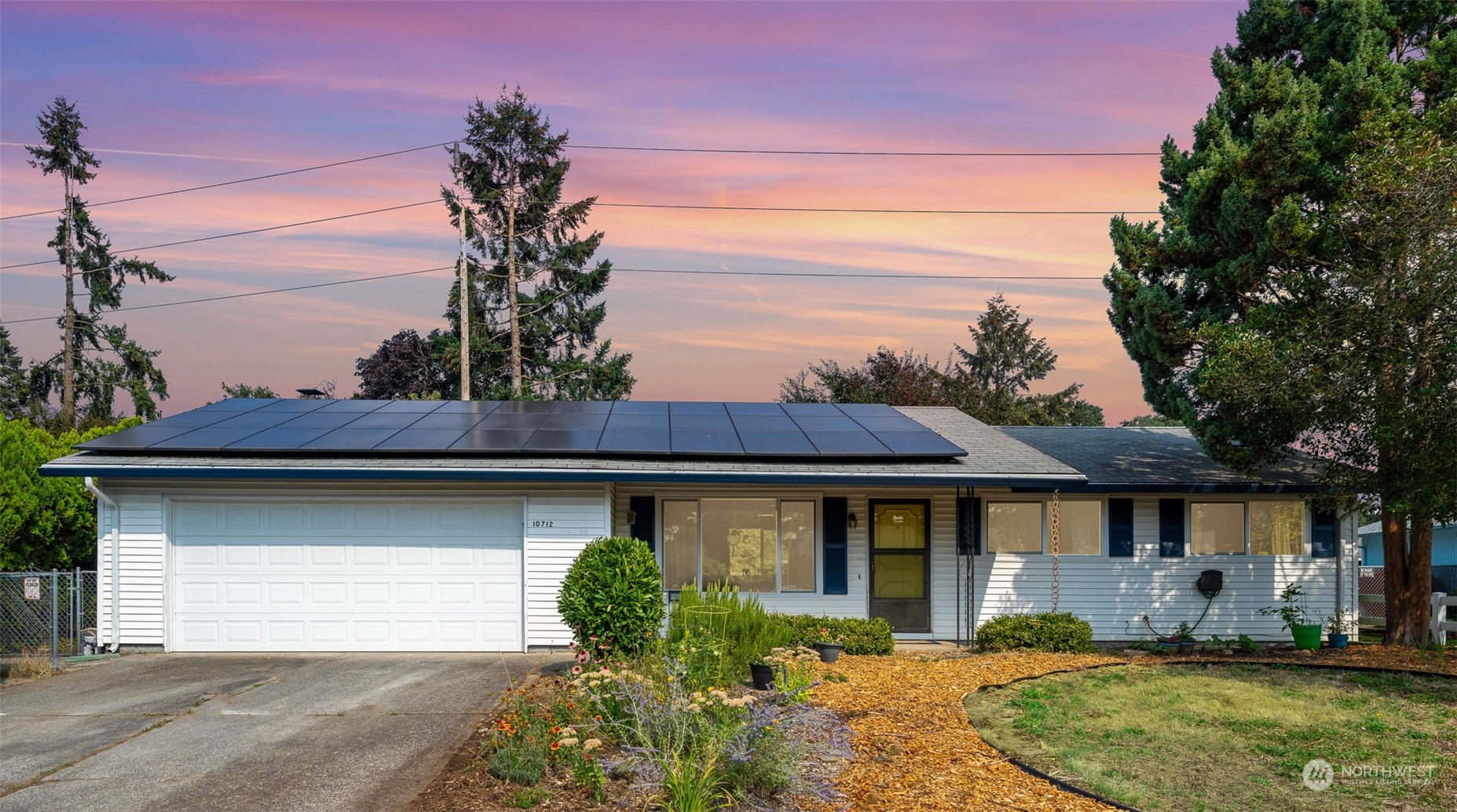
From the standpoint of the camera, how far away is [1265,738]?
891cm

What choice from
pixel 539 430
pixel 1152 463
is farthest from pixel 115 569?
pixel 1152 463

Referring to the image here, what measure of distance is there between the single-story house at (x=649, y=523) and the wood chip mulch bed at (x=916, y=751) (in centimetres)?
216

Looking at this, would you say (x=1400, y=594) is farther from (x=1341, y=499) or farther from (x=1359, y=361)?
(x=1359, y=361)

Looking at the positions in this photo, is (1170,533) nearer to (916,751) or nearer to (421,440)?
(916,751)

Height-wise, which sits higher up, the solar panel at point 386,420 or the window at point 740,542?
the solar panel at point 386,420

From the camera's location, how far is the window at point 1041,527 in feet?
50.6

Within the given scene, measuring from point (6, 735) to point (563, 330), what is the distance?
26.0 m

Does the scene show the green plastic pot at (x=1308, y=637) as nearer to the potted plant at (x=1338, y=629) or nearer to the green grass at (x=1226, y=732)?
the potted plant at (x=1338, y=629)

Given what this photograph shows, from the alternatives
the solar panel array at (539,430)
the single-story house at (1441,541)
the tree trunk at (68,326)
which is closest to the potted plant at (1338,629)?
the solar panel array at (539,430)

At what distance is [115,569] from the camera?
1348 cm

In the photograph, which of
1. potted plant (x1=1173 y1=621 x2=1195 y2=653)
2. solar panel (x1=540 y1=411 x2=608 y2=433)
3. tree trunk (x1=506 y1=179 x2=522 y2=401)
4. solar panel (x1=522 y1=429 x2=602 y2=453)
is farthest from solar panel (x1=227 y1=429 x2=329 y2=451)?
tree trunk (x1=506 y1=179 x2=522 y2=401)

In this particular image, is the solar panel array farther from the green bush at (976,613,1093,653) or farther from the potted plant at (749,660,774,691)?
the potted plant at (749,660,774,691)

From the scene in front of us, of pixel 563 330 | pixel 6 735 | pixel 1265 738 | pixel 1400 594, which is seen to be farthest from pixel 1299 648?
pixel 563 330

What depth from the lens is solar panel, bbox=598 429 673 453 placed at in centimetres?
1399
